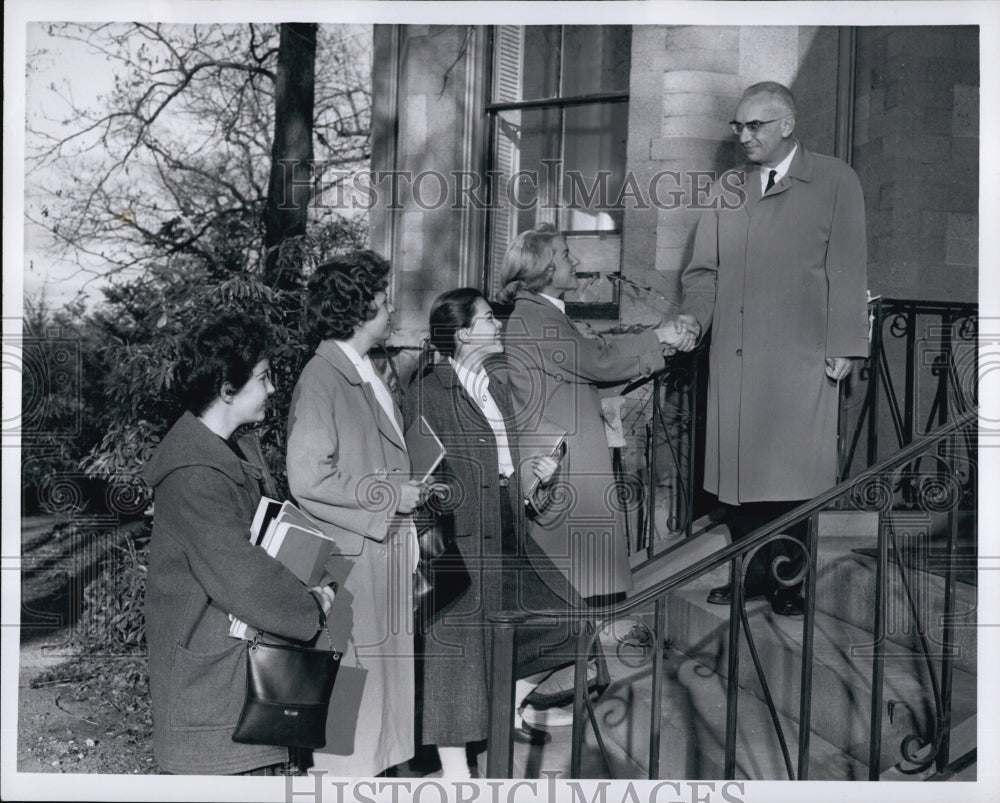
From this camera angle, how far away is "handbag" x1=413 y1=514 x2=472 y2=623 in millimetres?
3354

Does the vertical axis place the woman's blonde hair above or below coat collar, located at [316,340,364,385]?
above

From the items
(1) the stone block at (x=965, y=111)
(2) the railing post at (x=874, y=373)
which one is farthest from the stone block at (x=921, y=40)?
(2) the railing post at (x=874, y=373)

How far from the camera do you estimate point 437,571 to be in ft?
11.1

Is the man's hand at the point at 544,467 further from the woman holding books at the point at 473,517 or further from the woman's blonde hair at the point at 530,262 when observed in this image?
the woman's blonde hair at the point at 530,262

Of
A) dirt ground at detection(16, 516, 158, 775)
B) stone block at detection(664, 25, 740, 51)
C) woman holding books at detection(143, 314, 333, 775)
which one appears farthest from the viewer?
stone block at detection(664, 25, 740, 51)

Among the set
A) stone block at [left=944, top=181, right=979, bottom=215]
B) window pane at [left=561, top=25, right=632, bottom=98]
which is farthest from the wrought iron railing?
window pane at [left=561, top=25, right=632, bottom=98]

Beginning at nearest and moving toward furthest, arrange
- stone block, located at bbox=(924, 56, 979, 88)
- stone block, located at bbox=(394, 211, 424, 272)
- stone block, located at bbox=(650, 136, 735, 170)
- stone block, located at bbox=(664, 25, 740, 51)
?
stone block, located at bbox=(924, 56, 979, 88) → stone block, located at bbox=(664, 25, 740, 51) → stone block, located at bbox=(650, 136, 735, 170) → stone block, located at bbox=(394, 211, 424, 272)

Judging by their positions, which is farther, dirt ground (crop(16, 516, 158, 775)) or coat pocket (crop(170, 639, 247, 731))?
dirt ground (crop(16, 516, 158, 775))

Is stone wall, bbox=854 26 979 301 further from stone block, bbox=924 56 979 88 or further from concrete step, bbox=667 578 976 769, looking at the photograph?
concrete step, bbox=667 578 976 769

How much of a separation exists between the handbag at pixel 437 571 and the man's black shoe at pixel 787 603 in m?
1.22

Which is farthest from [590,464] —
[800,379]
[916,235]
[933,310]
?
[916,235]

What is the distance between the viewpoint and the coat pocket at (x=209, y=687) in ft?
9.22

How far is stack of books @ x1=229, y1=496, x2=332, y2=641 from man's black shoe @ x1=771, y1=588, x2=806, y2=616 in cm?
179

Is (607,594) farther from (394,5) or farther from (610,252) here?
(394,5)
